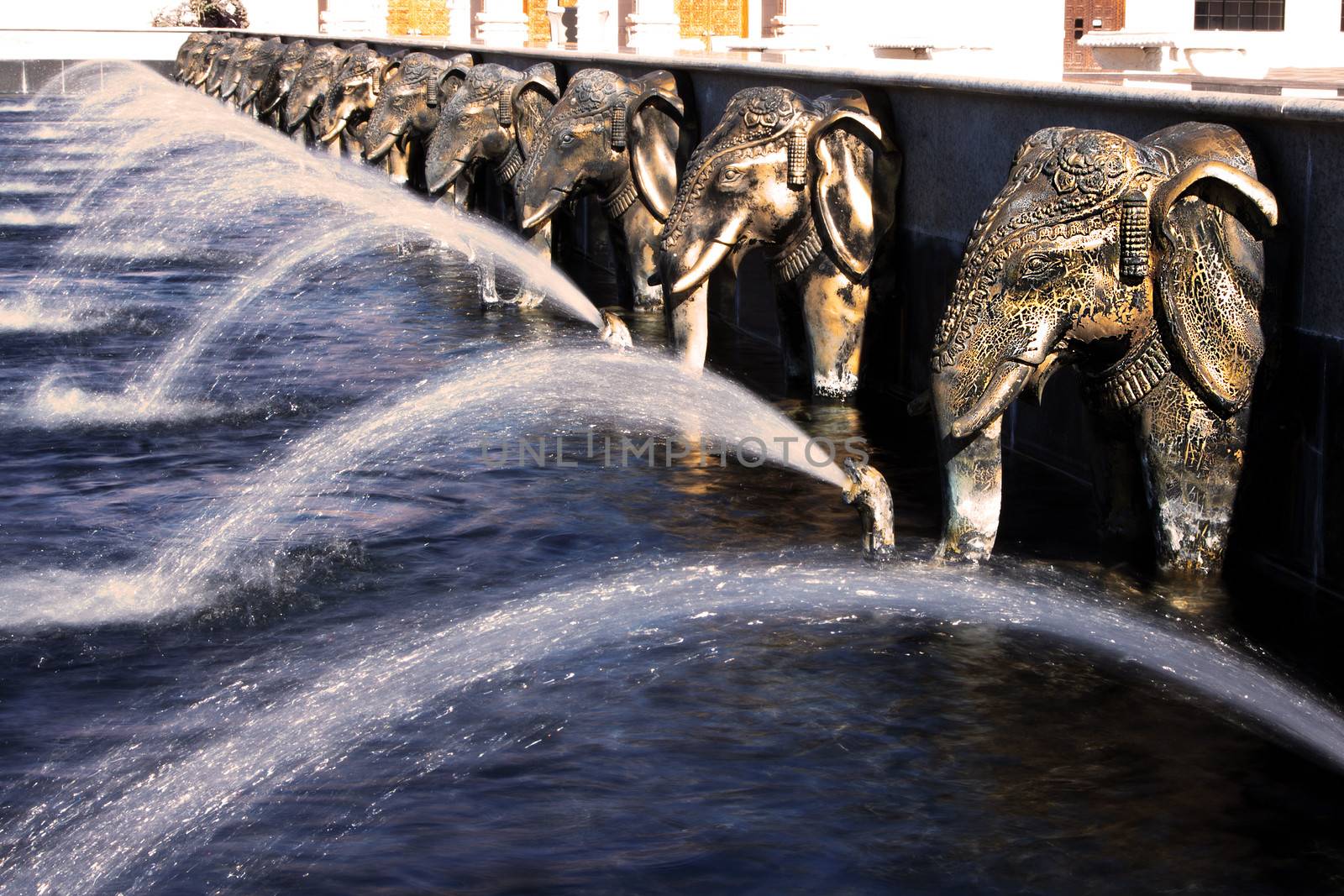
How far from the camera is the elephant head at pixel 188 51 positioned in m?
39.7

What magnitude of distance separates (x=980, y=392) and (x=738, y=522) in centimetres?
174

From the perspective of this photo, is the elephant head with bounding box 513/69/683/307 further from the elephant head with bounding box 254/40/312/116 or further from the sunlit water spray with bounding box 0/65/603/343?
the elephant head with bounding box 254/40/312/116

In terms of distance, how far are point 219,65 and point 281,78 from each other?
271 inches

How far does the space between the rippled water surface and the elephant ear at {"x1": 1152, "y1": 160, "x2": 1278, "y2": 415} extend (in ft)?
2.86

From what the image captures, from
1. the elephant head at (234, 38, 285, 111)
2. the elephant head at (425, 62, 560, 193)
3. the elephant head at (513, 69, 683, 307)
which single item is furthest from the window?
the elephant head at (513, 69, 683, 307)

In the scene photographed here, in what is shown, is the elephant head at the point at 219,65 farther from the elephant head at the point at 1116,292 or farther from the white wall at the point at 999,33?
the elephant head at the point at 1116,292

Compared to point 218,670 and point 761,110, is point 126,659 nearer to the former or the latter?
point 218,670

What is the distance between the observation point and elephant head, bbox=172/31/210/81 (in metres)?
39.7

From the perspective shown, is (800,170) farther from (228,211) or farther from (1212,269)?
(228,211)

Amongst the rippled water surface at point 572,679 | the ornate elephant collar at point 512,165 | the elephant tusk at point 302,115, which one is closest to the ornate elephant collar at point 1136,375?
the rippled water surface at point 572,679

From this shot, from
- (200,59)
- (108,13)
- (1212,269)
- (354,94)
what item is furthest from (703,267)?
(108,13)

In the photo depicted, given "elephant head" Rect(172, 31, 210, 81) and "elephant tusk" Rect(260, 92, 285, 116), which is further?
"elephant head" Rect(172, 31, 210, 81)

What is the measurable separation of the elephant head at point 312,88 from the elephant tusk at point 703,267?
1442cm

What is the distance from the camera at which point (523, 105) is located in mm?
15078
